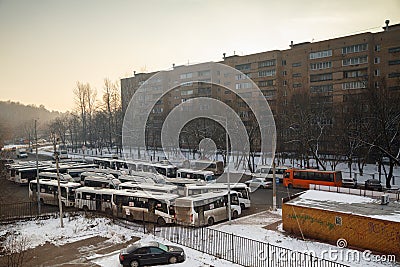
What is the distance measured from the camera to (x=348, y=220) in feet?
46.2

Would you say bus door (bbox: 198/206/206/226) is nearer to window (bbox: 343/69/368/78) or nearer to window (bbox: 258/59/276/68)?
window (bbox: 343/69/368/78)

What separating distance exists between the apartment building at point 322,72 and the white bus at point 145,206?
83.2ft

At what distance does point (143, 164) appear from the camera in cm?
3516

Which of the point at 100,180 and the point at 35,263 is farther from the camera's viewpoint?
the point at 100,180

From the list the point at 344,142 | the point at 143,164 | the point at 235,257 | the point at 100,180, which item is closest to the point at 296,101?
the point at 344,142

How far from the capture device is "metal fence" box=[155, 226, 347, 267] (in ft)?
39.6

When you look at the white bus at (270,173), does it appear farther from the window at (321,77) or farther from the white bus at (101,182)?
the window at (321,77)

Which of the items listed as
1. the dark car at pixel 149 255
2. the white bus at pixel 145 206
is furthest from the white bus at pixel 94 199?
the dark car at pixel 149 255

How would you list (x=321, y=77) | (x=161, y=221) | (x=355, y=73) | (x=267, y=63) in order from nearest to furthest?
(x=161, y=221)
(x=355, y=73)
(x=321, y=77)
(x=267, y=63)

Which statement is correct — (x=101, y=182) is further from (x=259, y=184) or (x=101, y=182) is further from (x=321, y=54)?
(x=321, y=54)

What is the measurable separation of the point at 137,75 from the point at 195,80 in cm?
1257

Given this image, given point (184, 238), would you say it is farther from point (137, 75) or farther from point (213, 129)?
point (137, 75)

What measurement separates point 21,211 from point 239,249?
53.1ft

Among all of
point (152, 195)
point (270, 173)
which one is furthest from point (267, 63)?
point (152, 195)
